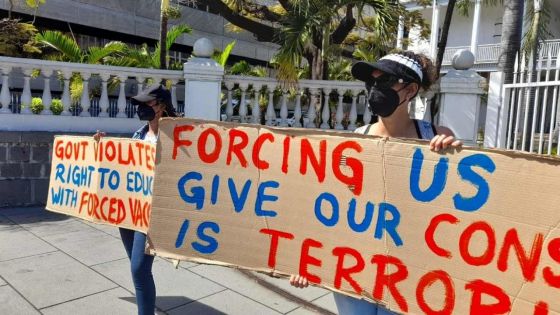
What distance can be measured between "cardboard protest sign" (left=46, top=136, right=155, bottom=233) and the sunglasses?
5.17 feet

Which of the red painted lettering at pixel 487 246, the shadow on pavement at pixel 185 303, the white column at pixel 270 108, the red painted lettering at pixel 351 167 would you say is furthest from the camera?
the white column at pixel 270 108

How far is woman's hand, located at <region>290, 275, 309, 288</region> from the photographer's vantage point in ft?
6.99

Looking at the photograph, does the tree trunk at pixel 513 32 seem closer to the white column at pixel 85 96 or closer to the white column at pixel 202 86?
the white column at pixel 202 86

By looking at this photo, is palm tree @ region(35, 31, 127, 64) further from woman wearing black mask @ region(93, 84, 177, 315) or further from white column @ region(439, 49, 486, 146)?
white column @ region(439, 49, 486, 146)

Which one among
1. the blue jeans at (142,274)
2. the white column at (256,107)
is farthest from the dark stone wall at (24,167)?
the blue jeans at (142,274)

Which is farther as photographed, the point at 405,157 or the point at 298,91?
the point at 298,91

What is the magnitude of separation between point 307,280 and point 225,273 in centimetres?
235

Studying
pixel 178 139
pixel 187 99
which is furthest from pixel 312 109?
pixel 178 139

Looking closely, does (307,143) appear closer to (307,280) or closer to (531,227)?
(307,280)

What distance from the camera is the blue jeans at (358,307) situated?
80.4 inches

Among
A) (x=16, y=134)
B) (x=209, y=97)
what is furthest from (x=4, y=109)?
(x=209, y=97)

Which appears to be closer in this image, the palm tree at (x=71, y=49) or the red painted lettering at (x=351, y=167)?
the red painted lettering at (x=351, y=167)

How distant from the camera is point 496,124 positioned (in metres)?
5.95

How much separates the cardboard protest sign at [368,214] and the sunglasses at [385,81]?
297 mm
